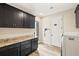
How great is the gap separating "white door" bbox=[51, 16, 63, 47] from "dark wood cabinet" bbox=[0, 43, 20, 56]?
3200mm

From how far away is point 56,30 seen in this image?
594 centimetres

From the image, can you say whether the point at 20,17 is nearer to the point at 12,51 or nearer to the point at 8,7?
the point at 8,7

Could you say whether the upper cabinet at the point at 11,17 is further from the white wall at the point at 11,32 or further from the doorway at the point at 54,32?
the doorway at the point at 54,32

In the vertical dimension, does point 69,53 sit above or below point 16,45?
below

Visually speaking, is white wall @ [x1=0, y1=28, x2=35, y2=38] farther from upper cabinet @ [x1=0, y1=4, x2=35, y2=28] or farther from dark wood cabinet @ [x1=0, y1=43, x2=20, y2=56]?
dark wood cabinet @ [x1=0, y1=43, x2=20, y2=56]

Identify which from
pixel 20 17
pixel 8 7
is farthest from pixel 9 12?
pixel 20 17

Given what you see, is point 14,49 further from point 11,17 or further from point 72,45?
point 72,45

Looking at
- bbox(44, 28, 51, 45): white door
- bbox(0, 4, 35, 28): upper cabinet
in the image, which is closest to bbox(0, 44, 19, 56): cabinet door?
bbox(0, 4, 35, 28): upper cabinet

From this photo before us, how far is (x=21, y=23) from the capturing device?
3.73 metres

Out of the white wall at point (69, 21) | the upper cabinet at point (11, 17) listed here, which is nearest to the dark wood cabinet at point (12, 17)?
the upper cabinet at point (11, 17)

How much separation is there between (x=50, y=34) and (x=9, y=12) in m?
3.99

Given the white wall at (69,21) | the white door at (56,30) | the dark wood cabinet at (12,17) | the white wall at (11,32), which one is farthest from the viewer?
the white door at (56,30)

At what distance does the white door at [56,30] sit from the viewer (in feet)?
18.5

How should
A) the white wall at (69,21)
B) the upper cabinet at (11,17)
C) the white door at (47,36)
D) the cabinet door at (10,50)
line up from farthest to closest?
the white door at (47,36), the white wall at (69,21), the upper cabinet at (11,17), the cabinet door at (10,50)
